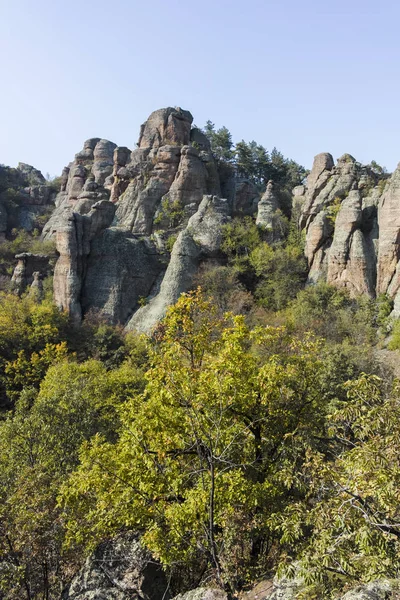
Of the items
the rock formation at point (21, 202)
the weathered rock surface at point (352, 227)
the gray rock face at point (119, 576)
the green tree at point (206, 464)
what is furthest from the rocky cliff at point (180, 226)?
the gray rock face at point (119, 576)

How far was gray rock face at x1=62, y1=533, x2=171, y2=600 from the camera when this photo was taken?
8.26 metres

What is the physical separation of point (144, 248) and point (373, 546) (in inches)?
1316

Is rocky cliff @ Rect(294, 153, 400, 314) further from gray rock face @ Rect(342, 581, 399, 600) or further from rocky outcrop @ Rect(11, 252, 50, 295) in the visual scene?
gray rock face @ Rect(342, 581, 399, 600)

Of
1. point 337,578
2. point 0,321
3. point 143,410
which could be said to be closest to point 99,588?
point 143,410

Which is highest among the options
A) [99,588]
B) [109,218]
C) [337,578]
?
[109,218]

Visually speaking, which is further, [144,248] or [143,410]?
[144,248]

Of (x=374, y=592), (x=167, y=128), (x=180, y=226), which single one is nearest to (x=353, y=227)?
(x=180, y=226)

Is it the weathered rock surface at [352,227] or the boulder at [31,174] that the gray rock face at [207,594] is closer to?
the weathered rock surface at [352,227]

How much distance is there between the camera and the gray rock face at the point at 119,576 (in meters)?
8.26

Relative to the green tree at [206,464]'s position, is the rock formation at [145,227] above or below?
above

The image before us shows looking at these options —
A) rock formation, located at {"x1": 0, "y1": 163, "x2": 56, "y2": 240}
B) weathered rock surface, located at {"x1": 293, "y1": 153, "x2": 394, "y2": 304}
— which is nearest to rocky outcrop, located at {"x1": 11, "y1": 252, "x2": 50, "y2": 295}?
rock formation, located at {"x1": 0, "y1": 163, "x2": 56, "y2": 240}

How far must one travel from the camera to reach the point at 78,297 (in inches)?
1282

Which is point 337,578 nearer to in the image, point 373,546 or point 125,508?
point 373,546

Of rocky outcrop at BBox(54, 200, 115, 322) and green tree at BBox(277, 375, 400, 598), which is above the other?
rocky outcrop at BBox(54, 200, 115, 322)
